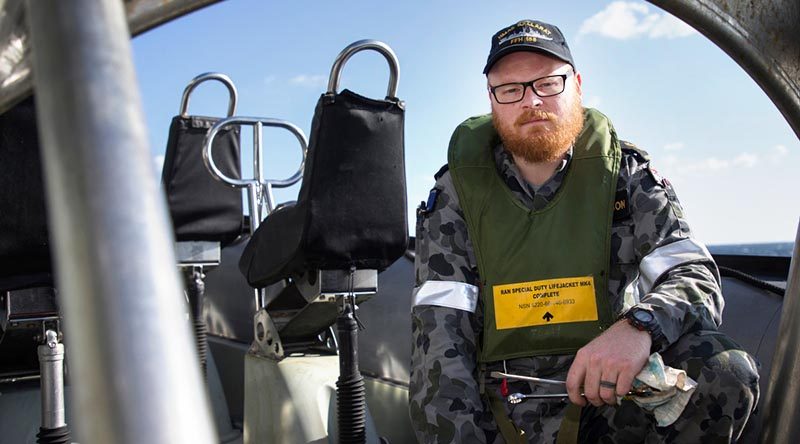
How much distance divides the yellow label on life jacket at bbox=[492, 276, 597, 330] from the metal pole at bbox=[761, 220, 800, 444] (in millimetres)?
1128

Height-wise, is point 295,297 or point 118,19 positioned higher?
point 118,19

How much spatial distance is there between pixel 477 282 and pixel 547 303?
20cm

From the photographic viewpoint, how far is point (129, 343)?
290mm

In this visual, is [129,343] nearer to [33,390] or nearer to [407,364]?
[33,390]

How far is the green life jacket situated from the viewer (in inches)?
76.9

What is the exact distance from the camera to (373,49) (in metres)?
2.52

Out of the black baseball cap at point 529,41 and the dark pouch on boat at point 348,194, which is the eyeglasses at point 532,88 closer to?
the black baseball cap at point 529,41

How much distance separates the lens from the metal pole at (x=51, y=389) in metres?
2.00

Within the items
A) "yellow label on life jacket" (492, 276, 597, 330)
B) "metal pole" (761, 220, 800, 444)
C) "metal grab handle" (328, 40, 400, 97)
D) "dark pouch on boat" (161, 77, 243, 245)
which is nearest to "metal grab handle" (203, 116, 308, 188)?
"dark pouch on boat" (161, 77, 243, 245)

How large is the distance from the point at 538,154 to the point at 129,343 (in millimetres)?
1902

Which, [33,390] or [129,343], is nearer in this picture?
[129,343]

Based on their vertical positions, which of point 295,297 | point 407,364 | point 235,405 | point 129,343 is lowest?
point 235,405

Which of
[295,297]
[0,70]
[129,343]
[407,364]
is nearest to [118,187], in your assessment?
[129,343]

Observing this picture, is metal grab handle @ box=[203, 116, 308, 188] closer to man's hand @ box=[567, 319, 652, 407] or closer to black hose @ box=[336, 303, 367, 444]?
black hose @ box=[336, 303, 367, 444]
